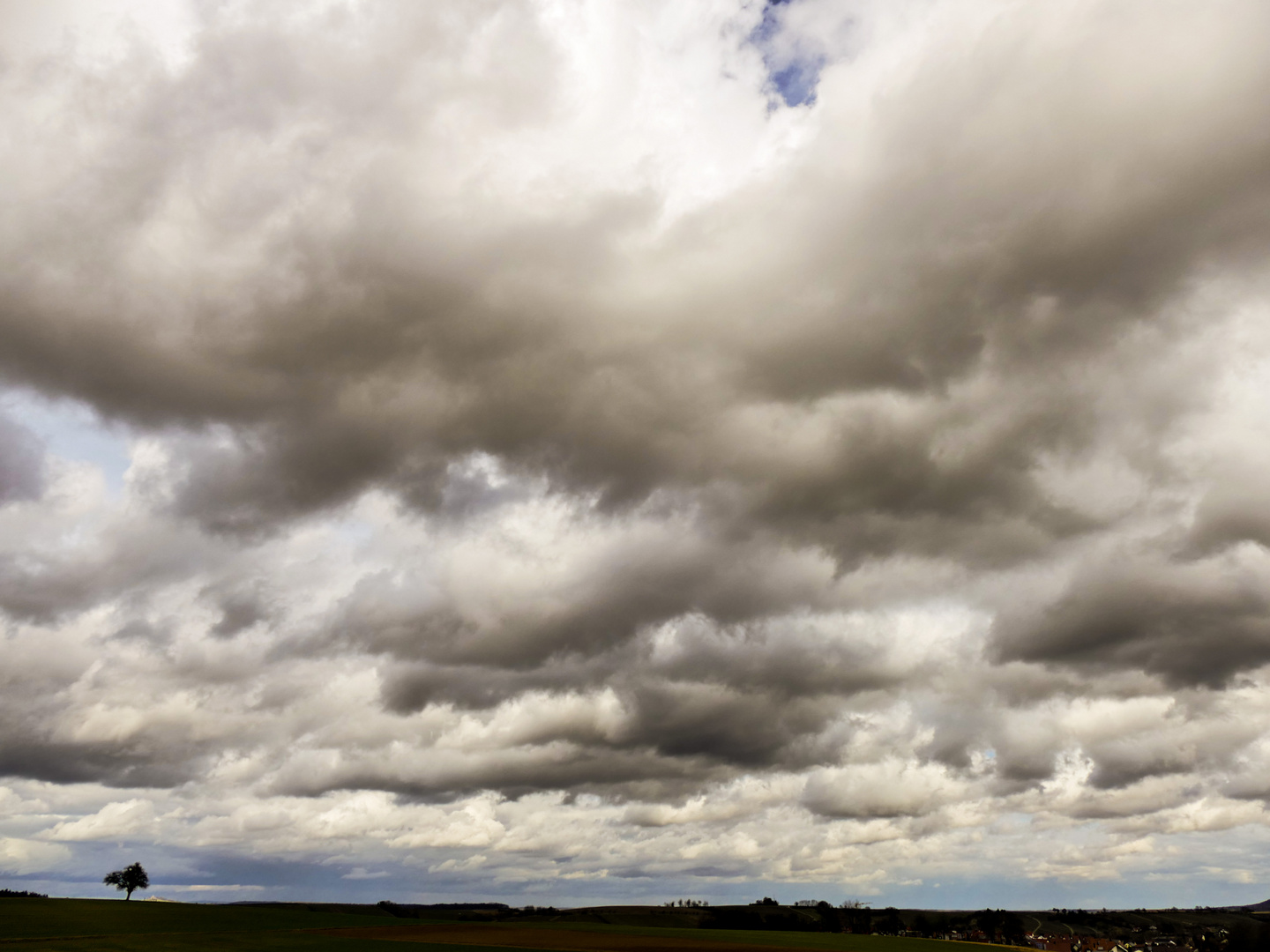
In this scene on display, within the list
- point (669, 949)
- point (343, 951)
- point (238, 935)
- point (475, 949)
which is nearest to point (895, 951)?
point (669, 949)

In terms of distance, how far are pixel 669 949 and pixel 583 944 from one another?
60.0 feet

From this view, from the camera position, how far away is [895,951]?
650ft

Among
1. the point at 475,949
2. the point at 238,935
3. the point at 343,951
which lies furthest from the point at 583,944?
the point at 238,935

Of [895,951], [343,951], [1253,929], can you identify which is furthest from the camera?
[895,951]

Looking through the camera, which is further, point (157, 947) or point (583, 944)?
point (583, 944)

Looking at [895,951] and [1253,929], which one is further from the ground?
[1253,929]

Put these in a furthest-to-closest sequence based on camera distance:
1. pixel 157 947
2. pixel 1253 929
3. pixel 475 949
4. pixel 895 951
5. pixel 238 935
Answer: pixel 895 951 → pixel 238 935 → pixel 475 949 → pixel 157 947 → pixel 1253 929

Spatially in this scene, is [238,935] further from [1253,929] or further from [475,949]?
[1253,929]

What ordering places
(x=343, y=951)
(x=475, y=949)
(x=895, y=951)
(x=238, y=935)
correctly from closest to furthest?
(x=343, y=951) < (x=475, y=949) < (x=238, y=935) < (x=895, y=951)

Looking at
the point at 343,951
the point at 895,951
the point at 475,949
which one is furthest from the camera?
the point at 895,951

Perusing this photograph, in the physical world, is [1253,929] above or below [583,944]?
above

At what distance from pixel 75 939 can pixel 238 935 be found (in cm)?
3560

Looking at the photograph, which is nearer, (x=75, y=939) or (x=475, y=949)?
(x=75, y=939)

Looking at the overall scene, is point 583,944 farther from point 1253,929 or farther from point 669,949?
point 1253,929
